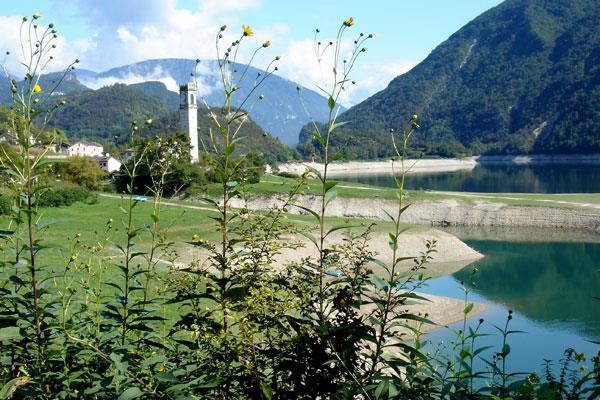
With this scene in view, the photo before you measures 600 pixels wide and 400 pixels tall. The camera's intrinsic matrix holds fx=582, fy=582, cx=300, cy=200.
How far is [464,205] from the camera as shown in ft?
166

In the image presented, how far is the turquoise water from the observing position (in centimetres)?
1827

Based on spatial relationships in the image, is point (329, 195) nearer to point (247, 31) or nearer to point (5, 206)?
point (247, 31)

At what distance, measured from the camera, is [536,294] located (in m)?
26.9

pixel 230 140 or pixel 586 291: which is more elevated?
pixel 230 140

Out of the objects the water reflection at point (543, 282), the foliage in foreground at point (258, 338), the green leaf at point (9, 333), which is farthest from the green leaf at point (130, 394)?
the water reflection at point (543, 282)

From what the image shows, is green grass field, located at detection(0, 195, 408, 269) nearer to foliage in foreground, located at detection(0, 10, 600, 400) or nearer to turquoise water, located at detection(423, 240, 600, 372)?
turquoise water, located at detection(423, 240, 600, 372)

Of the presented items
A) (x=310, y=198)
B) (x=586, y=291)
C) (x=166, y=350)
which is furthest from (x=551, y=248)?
(x=166, y=350)

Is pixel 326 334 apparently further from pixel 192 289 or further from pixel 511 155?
pixel 511 155

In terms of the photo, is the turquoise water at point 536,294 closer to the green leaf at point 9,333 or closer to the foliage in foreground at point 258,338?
the foliage in foreground at point 258,338

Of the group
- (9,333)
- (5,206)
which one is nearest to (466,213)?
(5,206)

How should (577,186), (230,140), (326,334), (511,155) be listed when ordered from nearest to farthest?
(326,334)
(230,140)
(577,186)
(511,155)

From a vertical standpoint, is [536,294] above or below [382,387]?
below

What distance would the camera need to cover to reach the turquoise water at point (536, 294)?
18.3 meters

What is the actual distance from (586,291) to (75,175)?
42222mm
